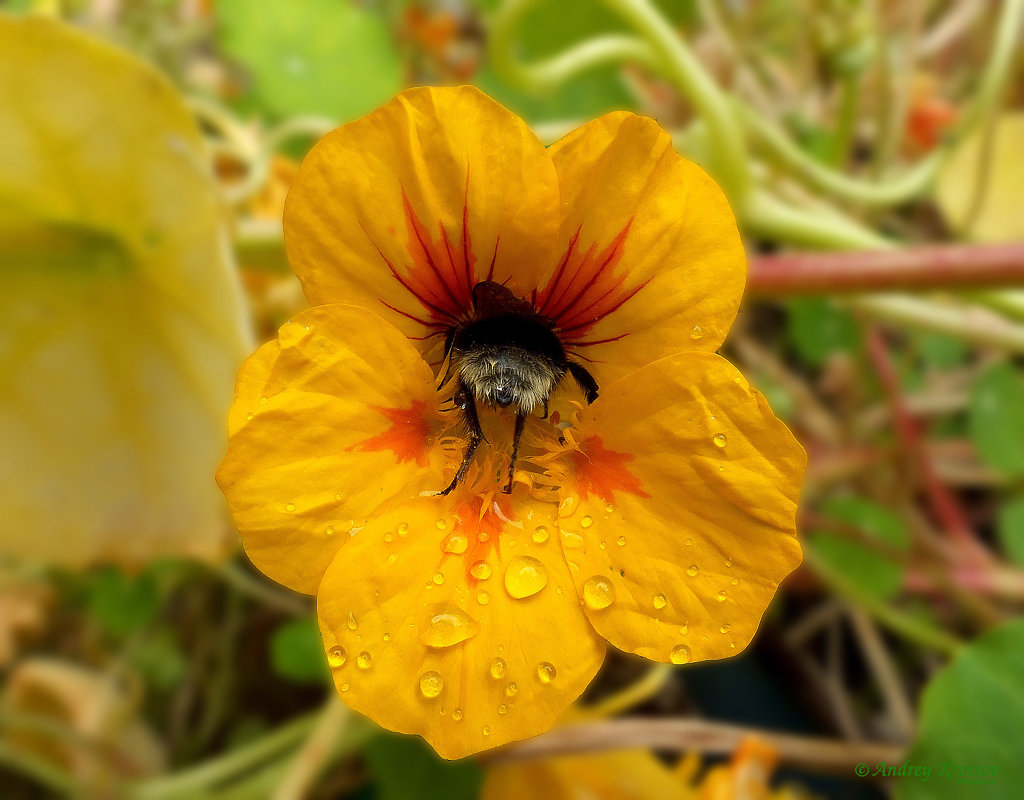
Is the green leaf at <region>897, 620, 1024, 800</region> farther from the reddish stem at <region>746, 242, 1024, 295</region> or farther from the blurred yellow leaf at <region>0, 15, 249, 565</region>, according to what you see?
the blurred yellow leaf at <region>0, 15, 249, 565</region>

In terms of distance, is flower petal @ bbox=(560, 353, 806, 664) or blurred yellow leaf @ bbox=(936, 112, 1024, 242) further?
blurred yellow leaf @ bbox=(936, 112, 1024, 242)

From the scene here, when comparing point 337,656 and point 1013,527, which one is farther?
point 1013,527

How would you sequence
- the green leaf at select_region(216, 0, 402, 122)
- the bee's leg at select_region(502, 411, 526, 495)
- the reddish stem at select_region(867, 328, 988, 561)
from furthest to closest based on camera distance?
the green leaf at select_region(216, 0, 402, 122) → the reddish stem at select_region(867, 328, 988, 561) → the bee's leg at select_region(502, 411, 526, 495)

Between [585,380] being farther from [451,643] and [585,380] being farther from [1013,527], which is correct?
[1013,527]

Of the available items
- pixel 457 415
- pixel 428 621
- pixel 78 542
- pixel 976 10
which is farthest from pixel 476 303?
pixel 976 10

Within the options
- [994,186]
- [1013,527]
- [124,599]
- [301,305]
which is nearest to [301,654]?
[124,599]

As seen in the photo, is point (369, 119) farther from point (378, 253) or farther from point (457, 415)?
point (457, 415)

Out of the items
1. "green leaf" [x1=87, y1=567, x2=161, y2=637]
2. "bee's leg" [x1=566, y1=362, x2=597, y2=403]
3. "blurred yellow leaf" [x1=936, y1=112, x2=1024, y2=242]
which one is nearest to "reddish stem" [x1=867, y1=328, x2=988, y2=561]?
"blurred yellow leaf" [x1=936, y1=112, x2=1024, y2=242]
